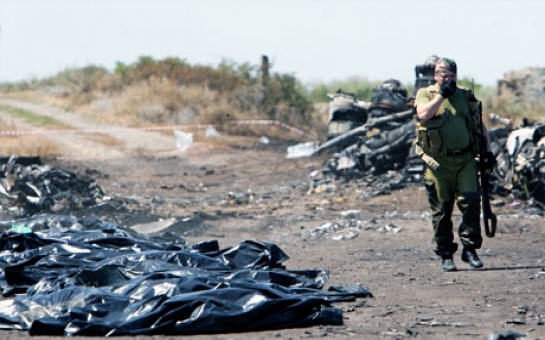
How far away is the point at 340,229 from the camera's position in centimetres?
1232

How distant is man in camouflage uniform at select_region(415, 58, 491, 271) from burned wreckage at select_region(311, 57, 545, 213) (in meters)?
4.78

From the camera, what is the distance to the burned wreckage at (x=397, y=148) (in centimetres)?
1332

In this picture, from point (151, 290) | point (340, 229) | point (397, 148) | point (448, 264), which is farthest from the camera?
point (397, 148)

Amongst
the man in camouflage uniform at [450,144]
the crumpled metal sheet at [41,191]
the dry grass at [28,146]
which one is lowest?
the dry grass at [28,146]

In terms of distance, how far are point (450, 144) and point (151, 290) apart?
287cm

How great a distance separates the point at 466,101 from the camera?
815 centimetres

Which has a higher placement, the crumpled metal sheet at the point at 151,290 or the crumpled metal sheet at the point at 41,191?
the crumpled metal sheet at the point at 151,290

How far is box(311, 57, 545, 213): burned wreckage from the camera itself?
13.3 m

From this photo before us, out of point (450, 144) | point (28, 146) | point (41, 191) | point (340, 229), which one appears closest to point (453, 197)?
point (450, 144)

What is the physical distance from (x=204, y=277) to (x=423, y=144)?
236 cm

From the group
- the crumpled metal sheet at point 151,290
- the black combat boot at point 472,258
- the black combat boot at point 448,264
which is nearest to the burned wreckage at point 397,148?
the black combat boot at point 472,258

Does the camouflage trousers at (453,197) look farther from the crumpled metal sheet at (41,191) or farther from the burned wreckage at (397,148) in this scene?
the crumpled metal sheet at (41,191)

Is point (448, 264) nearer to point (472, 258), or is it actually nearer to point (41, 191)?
point (472, 258)

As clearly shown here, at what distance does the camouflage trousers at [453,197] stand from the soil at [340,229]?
0.30 metres
